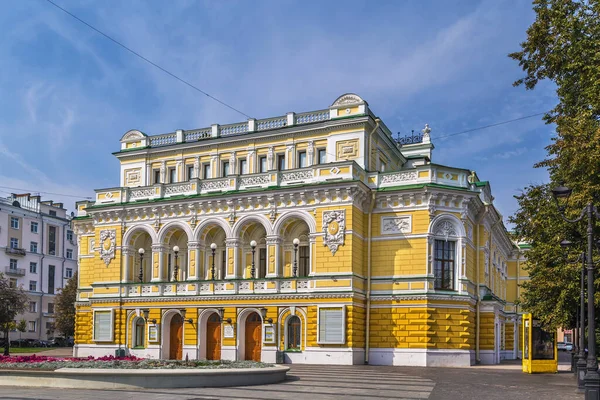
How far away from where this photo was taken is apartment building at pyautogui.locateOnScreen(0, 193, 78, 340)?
262ft

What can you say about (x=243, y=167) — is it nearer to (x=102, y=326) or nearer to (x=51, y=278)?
(x=102, y=326)

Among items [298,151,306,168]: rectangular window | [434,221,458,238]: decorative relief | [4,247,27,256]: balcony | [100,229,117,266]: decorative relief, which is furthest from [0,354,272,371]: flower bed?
[4,247,27,256]: balcony

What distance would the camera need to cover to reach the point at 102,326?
4409 centimetres

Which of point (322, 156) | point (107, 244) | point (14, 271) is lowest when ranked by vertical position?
point (14, 271)

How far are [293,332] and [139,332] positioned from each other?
11.4m

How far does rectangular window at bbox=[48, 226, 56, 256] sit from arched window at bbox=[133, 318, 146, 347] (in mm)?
48694

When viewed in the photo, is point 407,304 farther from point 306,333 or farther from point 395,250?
point 306,333

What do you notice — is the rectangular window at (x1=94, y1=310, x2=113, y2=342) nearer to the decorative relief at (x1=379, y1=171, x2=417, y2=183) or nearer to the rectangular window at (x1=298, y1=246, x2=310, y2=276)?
the rectangular window at (x1=298, y1=246, x2=310, y2=276)

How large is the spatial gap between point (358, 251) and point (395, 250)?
2.12 metres

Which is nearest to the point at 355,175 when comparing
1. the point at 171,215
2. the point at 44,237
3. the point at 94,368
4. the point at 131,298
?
the point at 171,215

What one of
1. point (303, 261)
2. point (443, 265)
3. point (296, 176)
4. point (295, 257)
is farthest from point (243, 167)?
point (443, 265)

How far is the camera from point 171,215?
42812 mm

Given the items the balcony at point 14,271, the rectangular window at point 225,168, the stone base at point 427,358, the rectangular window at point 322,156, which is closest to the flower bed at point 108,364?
the stone base at point 427,358

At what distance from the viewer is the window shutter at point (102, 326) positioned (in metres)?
43.8
